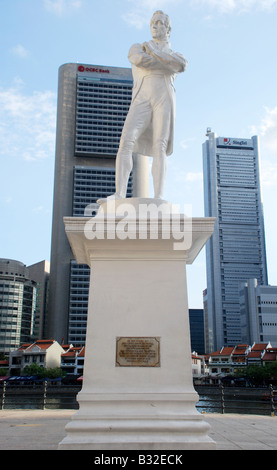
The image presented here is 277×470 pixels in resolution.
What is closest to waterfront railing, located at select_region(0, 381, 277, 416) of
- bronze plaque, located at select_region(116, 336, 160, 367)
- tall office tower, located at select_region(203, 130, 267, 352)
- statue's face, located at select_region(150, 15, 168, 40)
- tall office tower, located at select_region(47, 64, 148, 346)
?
bronze plaque, located at select_region(116, 336, 160, 367)

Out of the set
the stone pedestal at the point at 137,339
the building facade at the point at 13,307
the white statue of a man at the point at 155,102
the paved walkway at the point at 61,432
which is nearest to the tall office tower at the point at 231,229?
the building facade at the point at 13,307

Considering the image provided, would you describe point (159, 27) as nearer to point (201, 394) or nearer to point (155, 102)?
point (155, 102)

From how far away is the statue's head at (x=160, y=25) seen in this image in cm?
641

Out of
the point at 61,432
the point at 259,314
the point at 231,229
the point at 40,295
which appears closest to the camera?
the point at 61,432

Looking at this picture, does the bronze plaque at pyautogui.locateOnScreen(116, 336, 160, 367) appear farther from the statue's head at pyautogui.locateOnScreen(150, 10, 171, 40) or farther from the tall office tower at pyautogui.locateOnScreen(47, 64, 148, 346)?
the tall office tower at pyautogui.locateOnScreen(47, 64, 148, 346)

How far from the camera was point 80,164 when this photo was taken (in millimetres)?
98938

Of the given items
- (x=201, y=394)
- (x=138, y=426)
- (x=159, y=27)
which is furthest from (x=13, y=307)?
(x=138, y=426)

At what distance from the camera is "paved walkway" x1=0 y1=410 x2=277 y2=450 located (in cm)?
564

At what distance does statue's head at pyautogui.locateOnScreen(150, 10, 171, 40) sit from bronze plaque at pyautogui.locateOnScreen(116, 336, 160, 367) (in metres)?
4.53

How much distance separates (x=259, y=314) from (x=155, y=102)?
88870mm

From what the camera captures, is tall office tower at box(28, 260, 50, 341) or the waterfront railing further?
tall office tower at box(28, 260, 50, 341)

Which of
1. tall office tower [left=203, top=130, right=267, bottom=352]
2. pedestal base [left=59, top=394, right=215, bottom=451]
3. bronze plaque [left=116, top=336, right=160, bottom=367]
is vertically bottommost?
pedestal base [left=59, top=394, right=215, bottom=451]

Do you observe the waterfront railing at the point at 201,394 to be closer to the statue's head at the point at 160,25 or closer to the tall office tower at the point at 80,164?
the statue's head at the point at 160,25
